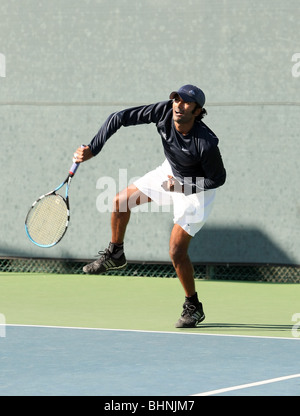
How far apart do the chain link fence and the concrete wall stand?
0.64ft

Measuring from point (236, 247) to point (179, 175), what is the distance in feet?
12.3

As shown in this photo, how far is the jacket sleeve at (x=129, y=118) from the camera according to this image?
8.12 meters

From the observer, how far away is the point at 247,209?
12.0m

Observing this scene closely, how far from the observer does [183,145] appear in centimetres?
821

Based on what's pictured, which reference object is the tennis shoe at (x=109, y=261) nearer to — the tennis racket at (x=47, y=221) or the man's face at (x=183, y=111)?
the tennis racket at (x=47, y=221)

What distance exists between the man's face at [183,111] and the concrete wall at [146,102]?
3.80 metres

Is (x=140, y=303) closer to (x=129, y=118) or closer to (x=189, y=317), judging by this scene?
(x=189, y=317)

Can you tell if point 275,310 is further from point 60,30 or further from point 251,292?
point 60,30

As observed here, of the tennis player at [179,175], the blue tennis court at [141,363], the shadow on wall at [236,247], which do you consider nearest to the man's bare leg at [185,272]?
the tennis player at [179,175]

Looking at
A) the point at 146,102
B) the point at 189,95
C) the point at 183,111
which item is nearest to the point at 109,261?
the point at 183,111

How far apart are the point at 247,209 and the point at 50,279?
238 cm

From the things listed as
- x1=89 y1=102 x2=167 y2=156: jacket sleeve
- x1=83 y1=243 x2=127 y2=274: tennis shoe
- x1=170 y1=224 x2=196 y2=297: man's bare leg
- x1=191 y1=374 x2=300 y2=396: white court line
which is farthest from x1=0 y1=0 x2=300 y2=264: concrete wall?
x1=191 y1=374 x2=300 y2=396: white court line
